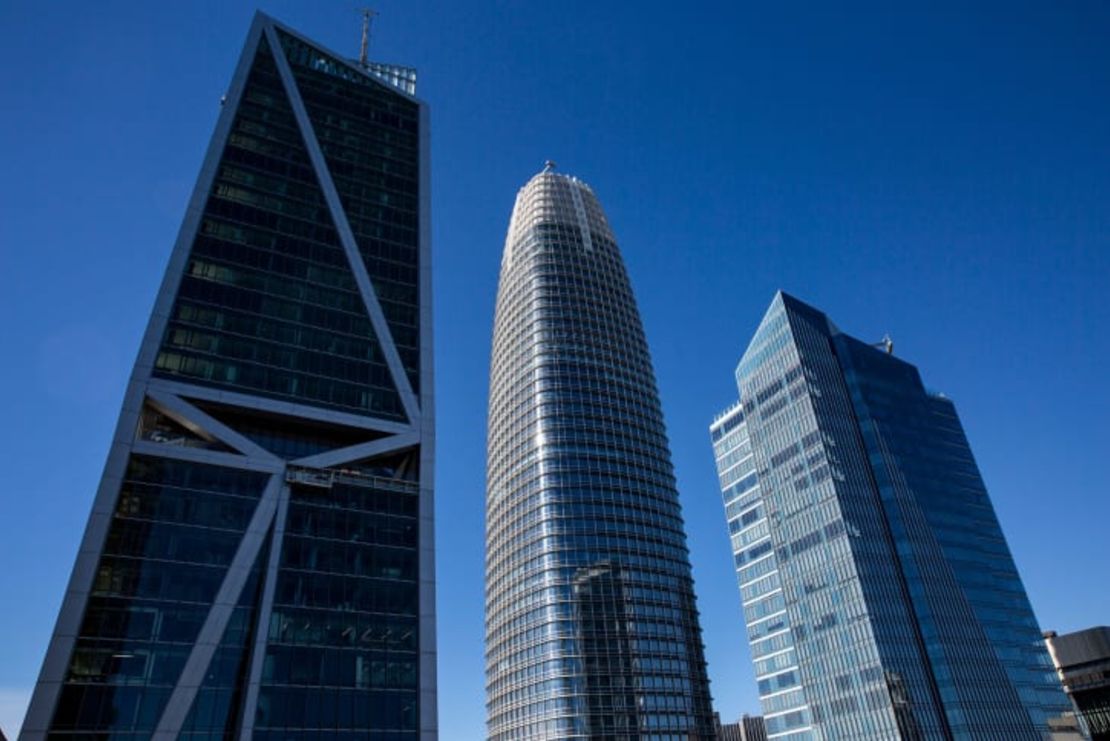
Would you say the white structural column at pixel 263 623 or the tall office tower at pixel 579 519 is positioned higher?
the tall office tower at pixel 579 519

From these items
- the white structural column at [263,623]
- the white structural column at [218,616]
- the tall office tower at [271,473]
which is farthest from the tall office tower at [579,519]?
the white structural column at [218,616]

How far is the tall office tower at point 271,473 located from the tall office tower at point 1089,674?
15087 cm

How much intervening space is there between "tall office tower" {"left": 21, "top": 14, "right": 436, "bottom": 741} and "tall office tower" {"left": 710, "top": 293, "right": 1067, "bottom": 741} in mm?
80708

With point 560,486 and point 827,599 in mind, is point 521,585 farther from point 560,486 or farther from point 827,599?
point 827,599

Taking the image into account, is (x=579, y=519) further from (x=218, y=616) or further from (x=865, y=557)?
(x=218, y=616)

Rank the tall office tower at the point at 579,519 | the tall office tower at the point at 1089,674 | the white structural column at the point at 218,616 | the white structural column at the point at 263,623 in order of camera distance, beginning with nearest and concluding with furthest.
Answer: the white structural column at the point at 218,616
the white structural column at the point at 263,623
the tall office tower at the point at 579,519
the tall office tower at the point at 1089,674

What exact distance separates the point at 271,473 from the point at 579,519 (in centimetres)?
7472

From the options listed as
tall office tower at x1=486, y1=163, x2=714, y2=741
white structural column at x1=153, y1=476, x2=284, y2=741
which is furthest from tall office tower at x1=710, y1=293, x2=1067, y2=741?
white structural column at x1=153, y1=476, x2=284, y2=741

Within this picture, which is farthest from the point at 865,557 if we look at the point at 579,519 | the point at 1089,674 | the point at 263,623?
the point at 263,623

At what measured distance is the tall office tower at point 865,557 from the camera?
11425 cm

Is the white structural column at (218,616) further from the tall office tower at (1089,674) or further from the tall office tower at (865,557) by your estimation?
the tall office tower at (1089,674)

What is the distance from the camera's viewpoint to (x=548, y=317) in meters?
155

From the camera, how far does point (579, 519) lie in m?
132

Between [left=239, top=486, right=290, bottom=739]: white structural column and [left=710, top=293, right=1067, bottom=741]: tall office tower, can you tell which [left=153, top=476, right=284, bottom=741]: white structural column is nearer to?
[left=239, top=486, right=290, bottom=739]: white structural column
